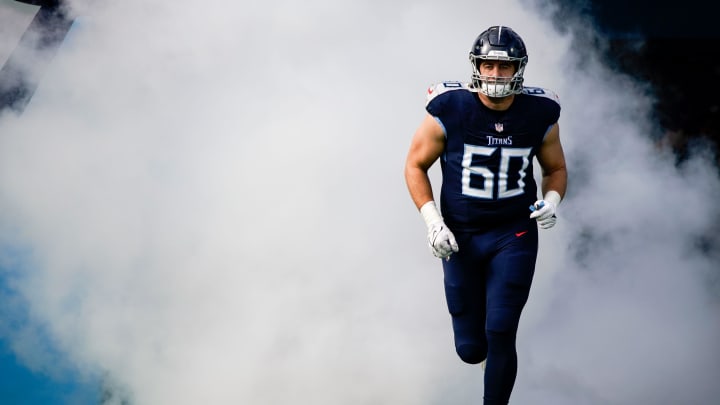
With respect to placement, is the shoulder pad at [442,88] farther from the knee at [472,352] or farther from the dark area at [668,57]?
the dark area at [668,57]

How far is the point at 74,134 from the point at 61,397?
4.81 ft

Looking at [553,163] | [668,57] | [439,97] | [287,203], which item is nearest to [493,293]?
[553,163]

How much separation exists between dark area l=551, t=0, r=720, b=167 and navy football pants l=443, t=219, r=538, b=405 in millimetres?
1887

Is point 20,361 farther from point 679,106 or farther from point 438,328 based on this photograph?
point 679,106

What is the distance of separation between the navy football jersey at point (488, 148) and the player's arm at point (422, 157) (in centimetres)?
4

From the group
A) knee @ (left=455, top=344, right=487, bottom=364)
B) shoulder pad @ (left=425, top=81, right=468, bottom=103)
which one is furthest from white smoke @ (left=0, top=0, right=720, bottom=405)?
shoulder pad @ (left=425, top=81, right=468, bottom=103)

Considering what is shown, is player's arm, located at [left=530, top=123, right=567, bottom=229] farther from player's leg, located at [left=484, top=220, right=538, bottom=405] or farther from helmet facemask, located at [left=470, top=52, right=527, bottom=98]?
helmet facemask, located at [left=470, top=52, right=527, bottom=98]

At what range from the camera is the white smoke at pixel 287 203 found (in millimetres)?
4266

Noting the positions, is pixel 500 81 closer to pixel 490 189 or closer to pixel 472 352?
pixel 490 189

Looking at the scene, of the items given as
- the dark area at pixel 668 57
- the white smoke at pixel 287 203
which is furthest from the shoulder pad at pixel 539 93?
the dark area at pixel 668 57

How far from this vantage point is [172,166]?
4598 millimetres

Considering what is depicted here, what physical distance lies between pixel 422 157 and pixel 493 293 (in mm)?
534

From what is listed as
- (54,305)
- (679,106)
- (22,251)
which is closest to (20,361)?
(54,305)

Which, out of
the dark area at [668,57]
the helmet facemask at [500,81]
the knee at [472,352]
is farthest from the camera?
the dark area at [668,57]
